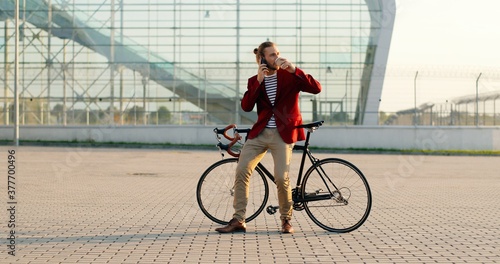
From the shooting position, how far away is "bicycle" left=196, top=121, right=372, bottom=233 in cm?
783

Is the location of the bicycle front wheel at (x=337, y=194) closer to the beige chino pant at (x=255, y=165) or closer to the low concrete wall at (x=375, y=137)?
the beige chino pant at (x=255, y=165)

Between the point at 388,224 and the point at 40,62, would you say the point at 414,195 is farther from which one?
the point at 40,62

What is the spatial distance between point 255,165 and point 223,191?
0.51 metres

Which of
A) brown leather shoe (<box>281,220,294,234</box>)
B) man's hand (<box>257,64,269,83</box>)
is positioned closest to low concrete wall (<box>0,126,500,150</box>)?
brown leather shoe (<box>281,220,294,234</box>)

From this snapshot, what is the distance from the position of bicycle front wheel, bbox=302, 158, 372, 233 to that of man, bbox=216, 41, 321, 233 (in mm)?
248

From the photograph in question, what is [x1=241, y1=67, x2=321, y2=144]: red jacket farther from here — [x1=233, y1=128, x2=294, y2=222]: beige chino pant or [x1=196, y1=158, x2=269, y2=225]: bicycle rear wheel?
[x1=196, y1=158, x2=269, y2=225]: bicycle rear wheel

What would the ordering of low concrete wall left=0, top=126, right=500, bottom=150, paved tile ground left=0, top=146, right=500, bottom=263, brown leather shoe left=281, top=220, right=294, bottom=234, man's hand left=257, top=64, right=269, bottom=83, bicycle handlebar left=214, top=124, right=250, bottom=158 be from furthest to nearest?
low concrete wall left=0, top=126, right=500, bottom=150 < bicycle handlebar left=214, top=124, right=250, bottom=158 < brown leather shoe left=281, top=220, right=294, bottom=234 < man's hand left=257, top=64, right=269, bottom=83 < paved tile ground left=0, top=146, right=500, bottom=263

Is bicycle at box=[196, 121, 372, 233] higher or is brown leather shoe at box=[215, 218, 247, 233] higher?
bicycle at box=[196, 121, 372, 233]

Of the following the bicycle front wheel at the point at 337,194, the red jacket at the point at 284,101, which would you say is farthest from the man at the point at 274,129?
the bicycle front wheel at the point at 337,194

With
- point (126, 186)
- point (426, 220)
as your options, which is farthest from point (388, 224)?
point (126, 186)

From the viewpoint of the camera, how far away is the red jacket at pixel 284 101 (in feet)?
25.6

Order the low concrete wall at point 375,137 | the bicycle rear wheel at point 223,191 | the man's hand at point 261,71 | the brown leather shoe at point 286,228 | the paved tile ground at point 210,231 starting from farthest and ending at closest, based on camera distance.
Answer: the low concrete wall at point 375,137 → the bicycle rear wheel at point 223,191 → the brown leather shoe at point 286,228 → the man's hand at point 261,71 → the paved tile ground at point 210,231

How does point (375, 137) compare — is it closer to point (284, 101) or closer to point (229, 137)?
point (229, 137)

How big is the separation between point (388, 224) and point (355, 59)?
36.9m
